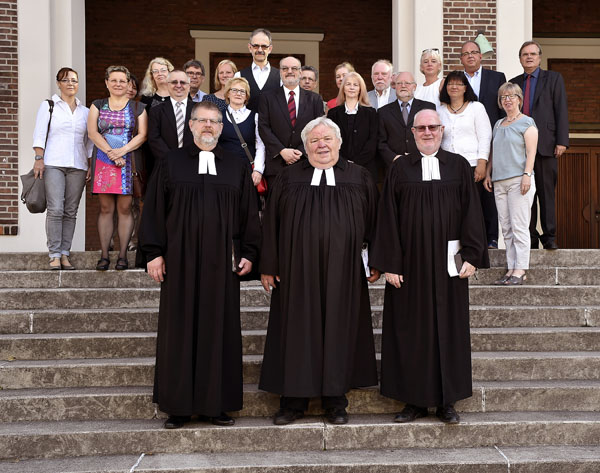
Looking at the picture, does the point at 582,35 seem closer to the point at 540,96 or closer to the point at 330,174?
the point at 540,96

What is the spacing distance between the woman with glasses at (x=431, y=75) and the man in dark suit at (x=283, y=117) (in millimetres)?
1416

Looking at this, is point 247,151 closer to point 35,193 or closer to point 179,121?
point 179,121

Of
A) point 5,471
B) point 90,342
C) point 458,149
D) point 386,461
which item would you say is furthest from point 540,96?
point 5,471

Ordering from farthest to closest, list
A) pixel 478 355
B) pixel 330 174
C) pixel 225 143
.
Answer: pixel 225 143, pixel 478 355, pixel 330 174

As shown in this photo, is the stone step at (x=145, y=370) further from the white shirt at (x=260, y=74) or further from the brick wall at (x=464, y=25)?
the brick wall at (x=464, y=25)

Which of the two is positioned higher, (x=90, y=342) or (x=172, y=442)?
(x=90, y=342)

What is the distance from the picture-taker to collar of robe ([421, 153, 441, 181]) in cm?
460

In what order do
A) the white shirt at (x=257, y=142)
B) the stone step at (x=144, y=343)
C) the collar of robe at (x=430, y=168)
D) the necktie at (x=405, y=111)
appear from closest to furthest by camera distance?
the collar of robe at (x=430, y=168) → the stone step at (x=144, y=343) → the white shirt at (x=257, y=142) → the necktie at (x=405, y=111)

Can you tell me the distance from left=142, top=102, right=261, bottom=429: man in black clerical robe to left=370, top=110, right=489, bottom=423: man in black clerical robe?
97 cm

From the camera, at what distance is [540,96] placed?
22.0 ft

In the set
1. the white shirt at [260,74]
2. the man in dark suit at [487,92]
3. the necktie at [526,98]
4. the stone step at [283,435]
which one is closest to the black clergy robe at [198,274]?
the stone step at [283,435]

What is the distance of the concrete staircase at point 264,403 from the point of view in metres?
4.15

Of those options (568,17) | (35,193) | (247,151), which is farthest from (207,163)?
(568,17)

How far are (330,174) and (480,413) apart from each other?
6.36ft
